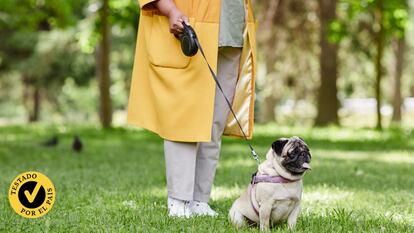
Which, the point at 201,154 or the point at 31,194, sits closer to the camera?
the point at 31,194

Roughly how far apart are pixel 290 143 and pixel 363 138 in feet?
27.6

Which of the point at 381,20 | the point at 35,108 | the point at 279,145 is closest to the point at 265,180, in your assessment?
the point at 279,145

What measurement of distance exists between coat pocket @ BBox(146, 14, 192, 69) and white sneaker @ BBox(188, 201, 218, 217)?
3.03 feet

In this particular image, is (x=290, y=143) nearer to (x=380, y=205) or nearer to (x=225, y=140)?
(x=380, y=205)

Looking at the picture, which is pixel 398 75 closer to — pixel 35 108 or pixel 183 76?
pixel 35 108

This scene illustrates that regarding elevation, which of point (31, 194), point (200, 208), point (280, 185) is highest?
point (280, 185)

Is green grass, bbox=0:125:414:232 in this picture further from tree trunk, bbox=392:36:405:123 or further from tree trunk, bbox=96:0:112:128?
tree trunk, bbox=392:36:405:123

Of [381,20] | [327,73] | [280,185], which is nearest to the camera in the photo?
[280,185]

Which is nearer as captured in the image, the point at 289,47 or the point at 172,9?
the point at 172,9

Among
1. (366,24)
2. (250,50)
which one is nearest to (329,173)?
(250,50)

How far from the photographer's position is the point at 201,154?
448cm

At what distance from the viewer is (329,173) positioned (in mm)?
6902

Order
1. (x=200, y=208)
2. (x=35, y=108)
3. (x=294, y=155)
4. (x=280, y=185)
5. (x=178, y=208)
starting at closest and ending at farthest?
1. (x=294, y=155)
2. (x=280, y=185)
3. (x=178, y=208)
4. (x=200, y=208)
5. (x=35, y=108)

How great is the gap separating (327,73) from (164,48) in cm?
1025
